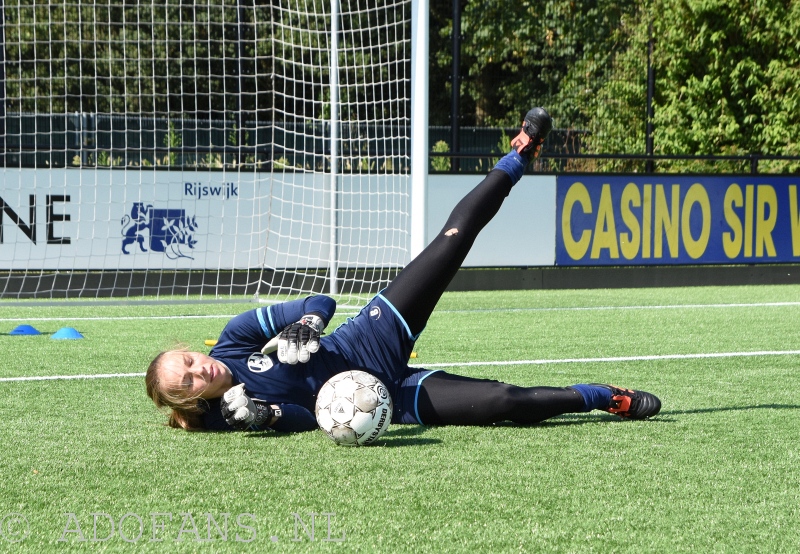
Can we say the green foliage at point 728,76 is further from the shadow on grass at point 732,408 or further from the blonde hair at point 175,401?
the blonde hair at point 175,401

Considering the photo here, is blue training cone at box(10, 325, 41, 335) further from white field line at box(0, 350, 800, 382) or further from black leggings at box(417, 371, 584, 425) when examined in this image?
black leggings at box(417, 371, 584, 425)

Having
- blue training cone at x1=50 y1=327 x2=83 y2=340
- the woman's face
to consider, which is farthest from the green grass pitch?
blue training cone at x1=50 y1=327 x2=83 y2=340

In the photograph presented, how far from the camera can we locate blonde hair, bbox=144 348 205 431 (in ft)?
14.9

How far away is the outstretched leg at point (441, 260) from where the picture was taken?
4.92 m

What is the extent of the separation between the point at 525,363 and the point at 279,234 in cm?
586

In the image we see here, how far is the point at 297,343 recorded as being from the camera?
4.33 meters

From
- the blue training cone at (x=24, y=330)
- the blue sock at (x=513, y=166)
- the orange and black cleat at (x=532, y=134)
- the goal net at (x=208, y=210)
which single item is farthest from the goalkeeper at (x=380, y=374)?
the goal net at (x=208, y=210)

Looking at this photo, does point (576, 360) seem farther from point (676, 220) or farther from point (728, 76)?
point (728, 76)

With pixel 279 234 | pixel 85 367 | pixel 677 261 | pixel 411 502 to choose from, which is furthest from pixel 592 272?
pixel 411 502

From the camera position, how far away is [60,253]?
1216 cm

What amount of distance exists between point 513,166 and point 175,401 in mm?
2167

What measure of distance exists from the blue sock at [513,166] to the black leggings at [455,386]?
1.10ft

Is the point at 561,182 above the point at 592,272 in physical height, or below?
above

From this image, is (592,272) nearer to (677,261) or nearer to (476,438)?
(677,261)
